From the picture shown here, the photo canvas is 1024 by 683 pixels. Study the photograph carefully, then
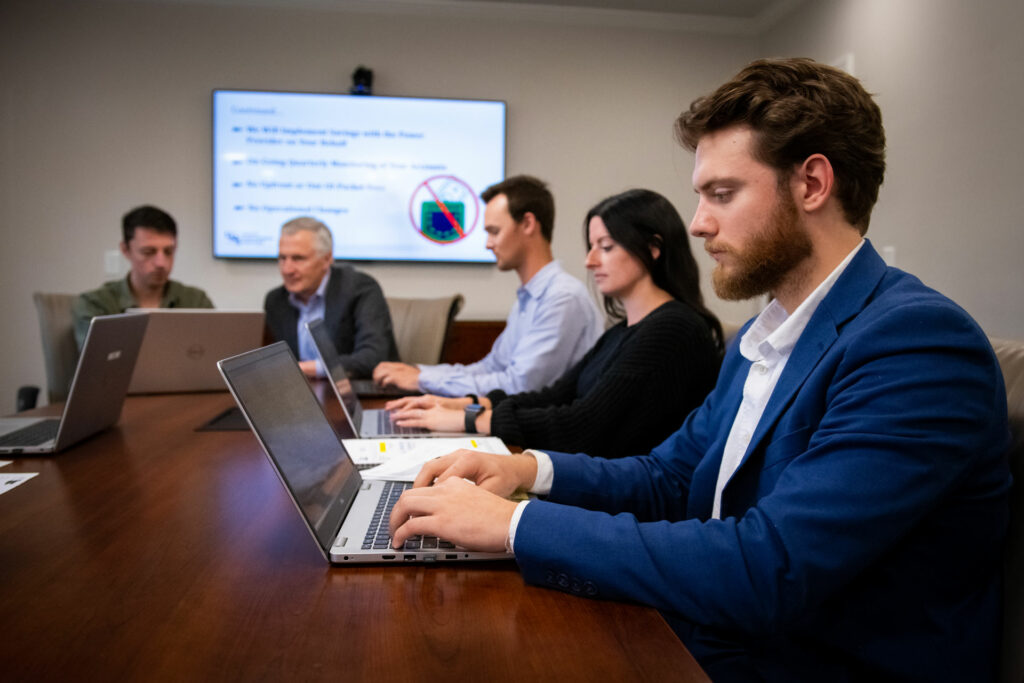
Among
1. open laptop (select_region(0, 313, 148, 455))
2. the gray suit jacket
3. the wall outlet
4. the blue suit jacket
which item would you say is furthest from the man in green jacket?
the blue suit jacket

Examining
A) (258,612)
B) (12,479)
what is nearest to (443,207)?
(12,479)

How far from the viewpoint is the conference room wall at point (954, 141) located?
8.26 feet

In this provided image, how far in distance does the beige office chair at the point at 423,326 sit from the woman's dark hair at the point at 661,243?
143 cm

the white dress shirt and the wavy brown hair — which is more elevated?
the wavy brown hair

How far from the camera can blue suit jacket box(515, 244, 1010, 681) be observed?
72 centimetres

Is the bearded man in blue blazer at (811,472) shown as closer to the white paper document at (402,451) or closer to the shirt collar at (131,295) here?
the white paper document at (402,451)

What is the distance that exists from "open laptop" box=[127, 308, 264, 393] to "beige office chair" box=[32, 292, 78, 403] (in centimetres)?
52

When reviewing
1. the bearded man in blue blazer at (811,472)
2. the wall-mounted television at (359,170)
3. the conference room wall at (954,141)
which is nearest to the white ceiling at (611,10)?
the wall-mounted television at (359,170)

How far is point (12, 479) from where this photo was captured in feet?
3.99

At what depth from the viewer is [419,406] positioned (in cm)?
185

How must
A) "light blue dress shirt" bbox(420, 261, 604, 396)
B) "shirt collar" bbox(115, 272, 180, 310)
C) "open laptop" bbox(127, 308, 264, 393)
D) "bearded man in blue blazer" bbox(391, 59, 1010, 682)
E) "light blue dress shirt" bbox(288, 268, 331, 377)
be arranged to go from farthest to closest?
"light blue dress shirt" bbox(288, 268, 331, 377)
"shirt collar" bbox(115, 272, 180, 310)
"light blue dress shirt" bbox(420, 261, 604, 396)
"open laptop" bbox(127, 308, 264, 393)
"bearded man in blue blazer" bbox(391, 59, 1010, 682)

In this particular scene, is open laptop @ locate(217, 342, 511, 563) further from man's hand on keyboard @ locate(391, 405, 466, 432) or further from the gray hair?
the gray hair

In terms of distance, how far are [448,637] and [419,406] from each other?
1196 mm

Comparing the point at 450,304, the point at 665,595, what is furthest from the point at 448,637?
the point at 450,304
